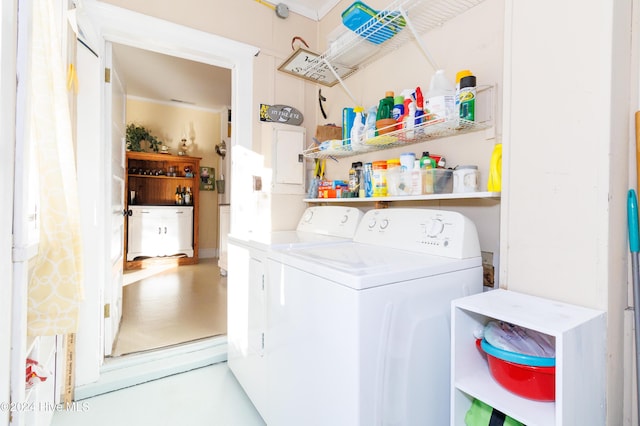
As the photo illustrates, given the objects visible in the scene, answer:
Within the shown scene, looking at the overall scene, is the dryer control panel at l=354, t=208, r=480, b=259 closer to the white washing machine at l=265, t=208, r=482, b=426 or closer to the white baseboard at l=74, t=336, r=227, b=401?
the white washing machine at l=265, t=208, r=482, b=426

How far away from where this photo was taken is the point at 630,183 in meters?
0.98

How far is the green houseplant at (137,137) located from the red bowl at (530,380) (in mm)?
5187

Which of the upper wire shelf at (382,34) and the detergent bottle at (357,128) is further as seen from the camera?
the detergent bottle at (357,128)

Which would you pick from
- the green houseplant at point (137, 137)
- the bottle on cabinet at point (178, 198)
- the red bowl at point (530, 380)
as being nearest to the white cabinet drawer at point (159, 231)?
the bottle on cabinet at point (178, 198)

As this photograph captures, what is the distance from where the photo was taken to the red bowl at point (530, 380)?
846mm

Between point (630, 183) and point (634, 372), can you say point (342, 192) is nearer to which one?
point (630, 183)

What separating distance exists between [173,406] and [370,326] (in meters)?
1.36

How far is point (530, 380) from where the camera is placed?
0.86 meters

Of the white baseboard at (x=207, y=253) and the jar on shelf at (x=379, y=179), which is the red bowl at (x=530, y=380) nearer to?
the jar on shelf at (x=379, y=179)

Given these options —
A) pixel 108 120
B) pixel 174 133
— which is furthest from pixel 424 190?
pixel 174 133

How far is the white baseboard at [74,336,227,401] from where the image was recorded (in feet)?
5.74

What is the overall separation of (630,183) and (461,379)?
817 mm

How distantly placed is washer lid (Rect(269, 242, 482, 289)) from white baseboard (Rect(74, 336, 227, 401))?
3.74 feet

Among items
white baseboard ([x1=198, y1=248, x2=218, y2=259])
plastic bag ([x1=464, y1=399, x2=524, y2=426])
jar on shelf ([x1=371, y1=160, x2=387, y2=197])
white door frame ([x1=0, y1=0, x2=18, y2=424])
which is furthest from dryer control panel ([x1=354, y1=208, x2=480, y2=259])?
white baseboard ([x1=198, y1=248, x2=218, y2=259])
